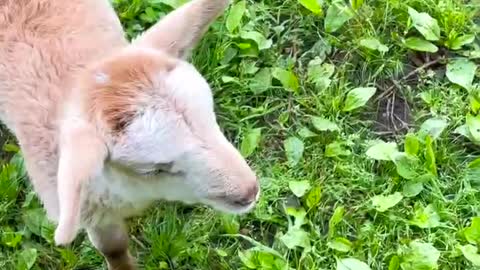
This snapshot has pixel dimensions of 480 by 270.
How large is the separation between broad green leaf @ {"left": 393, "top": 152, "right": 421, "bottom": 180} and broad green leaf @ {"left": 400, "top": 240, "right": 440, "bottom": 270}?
28cm

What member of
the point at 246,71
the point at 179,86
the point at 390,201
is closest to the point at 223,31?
the point at 246,71

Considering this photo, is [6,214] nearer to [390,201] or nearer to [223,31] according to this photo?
[223,31]

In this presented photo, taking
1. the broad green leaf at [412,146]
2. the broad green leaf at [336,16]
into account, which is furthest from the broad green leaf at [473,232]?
the broad green leaf at [336,16]

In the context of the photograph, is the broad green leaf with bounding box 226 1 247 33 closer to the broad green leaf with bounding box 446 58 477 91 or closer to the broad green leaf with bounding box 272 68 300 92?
the broad green leaf with bounding box 272 68 300 92

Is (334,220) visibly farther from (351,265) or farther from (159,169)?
(159,169)

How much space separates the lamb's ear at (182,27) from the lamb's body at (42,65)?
173 millimetres

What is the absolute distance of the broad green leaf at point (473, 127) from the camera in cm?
413

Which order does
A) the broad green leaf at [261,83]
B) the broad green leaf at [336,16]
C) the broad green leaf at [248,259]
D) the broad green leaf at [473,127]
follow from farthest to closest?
the broad green leaf at [336,16], the broad green leaf at [261,83], the broad green leaf at [473,127], the broad green leaf at [248,259]

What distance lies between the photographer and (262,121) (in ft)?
14.3

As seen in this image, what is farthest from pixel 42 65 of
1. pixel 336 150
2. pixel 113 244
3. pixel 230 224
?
pixel 336 150

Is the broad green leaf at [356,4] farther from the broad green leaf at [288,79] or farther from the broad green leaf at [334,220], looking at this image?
the broad green leaf at [334,220]

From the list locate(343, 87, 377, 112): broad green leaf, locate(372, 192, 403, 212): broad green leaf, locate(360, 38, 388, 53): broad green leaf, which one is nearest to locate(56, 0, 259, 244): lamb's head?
locate(372, 192, 403, 212): broad green leaf

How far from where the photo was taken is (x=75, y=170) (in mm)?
3135

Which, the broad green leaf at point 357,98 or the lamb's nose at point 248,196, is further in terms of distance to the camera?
the broad green leaf at point 357,98
